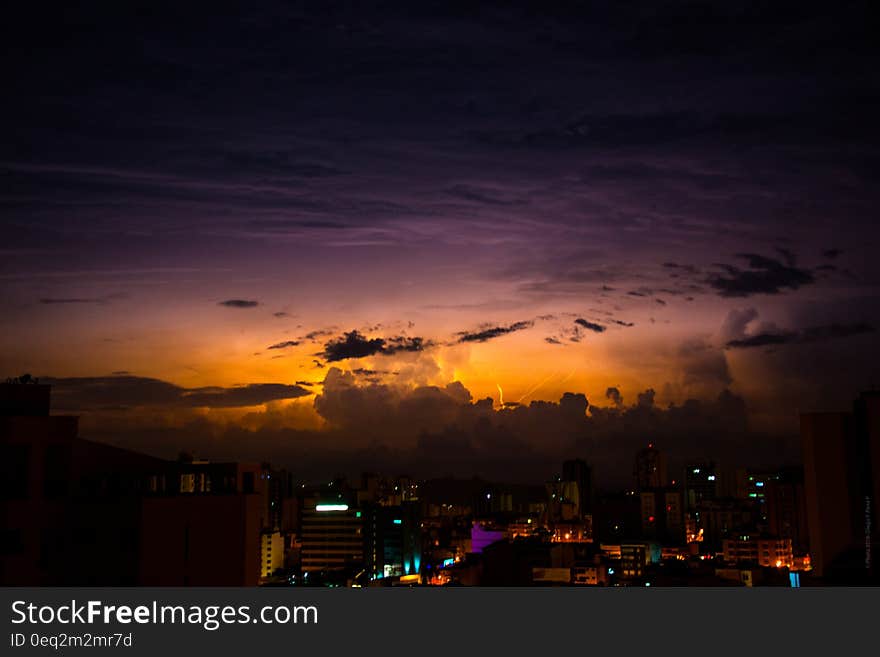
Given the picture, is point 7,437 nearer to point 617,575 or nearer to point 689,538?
point 617,575

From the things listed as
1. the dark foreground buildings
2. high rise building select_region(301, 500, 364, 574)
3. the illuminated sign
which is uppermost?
the dark foreground buildings

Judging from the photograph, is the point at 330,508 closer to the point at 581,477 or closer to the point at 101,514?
the point at 581,477

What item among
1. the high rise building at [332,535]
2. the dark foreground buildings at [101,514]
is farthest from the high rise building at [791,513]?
the dark foreground buildings at [101,514]

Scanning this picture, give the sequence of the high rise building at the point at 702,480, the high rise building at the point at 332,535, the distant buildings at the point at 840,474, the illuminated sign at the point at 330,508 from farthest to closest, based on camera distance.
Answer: the high rise building at the point at 702,480
the illuminated sign at the point at 330,508
the high rise building at the point at 332,535
the distant buildings at the point at 840,474

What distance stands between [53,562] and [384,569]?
29.7m

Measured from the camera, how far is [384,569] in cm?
3331

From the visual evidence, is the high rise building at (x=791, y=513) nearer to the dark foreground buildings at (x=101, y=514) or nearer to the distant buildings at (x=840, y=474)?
the distant buildings at (x=840, y=474)

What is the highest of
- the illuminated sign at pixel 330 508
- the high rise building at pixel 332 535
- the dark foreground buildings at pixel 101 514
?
the dark foreground buildings at pixel 101 514

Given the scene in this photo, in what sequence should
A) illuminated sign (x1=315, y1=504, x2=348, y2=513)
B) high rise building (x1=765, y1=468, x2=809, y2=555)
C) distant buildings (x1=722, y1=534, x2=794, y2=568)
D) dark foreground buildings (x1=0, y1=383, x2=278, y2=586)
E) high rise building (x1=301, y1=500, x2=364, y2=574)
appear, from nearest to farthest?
dark foreground buildings (x1=0, y1=383, x2=278, y2=586), distant buildings (x1=722, y1=534, x2=794, y2=568), high rise building (x1=765, y1=468, x2=809, y2=555), high rise building (x1=301, y1=500, x2=364, y2=574), illuminated sign (x1=315, y1=504, x2=348, y2=513)

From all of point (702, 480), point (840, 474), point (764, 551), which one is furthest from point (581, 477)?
point (840, 474)

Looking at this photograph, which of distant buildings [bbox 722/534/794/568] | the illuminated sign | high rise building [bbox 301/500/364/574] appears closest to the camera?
distant buildings [bbox 722/534/794/568]

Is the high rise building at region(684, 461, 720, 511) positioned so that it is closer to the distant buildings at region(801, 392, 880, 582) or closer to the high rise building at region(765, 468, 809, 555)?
the high rise building at region(765, 468, 809, 555)

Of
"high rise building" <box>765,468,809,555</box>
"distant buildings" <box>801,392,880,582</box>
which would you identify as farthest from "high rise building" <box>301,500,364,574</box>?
"distant buildings" <box>801,392,880,582</box>

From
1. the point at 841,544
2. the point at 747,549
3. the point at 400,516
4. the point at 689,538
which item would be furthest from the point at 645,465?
the point at 841,544
